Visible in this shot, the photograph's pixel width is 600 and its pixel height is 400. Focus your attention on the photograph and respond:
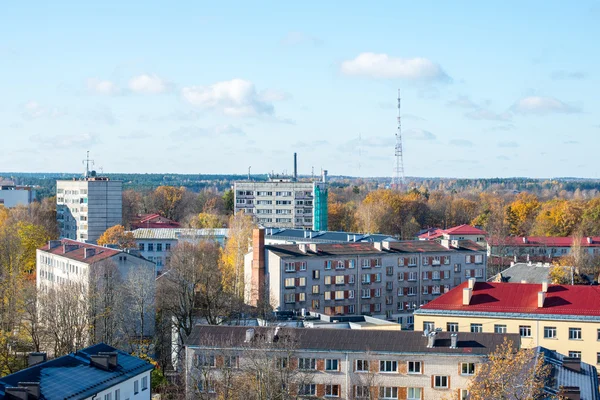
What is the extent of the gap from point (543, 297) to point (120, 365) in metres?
26.6

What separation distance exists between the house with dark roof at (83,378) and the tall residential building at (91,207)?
2937 inches

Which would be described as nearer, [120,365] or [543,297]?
[120,365]

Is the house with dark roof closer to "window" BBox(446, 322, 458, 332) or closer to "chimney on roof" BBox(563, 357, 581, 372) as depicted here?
"chimney on roof" BBox(563, 357, 581, 372)

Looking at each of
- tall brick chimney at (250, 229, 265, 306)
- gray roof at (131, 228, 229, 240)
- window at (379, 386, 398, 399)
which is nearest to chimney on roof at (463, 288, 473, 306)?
window at (379, 386, 398, 399)

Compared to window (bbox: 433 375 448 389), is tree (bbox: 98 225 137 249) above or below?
above

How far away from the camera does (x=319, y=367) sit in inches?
1690

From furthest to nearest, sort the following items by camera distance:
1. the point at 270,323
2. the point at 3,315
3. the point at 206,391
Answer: the point at 3,315, the point at 270,323, the point at 206,391

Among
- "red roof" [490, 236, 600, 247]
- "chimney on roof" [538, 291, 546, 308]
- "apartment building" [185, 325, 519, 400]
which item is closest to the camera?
"apartment building" [185, 325, 519, 400]

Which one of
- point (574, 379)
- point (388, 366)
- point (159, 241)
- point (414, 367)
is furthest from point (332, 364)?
point (159, 241)

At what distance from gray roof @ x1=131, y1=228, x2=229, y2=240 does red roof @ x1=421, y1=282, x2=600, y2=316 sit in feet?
142

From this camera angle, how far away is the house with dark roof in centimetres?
3341

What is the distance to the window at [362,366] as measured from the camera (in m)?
42.5

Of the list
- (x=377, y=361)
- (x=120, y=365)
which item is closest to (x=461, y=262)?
(x=377, y=361)

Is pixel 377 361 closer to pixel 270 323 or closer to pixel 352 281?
pixel 270 323
